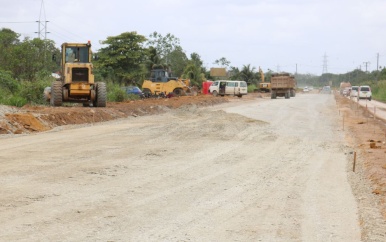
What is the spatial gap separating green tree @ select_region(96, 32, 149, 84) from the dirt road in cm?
4335

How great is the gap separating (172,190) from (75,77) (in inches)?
737

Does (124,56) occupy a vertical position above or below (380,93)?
above

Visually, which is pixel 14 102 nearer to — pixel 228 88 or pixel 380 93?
pixel 228 88

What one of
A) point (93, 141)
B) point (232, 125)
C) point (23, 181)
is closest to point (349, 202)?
point (23, 181)

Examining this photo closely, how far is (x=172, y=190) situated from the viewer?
900cm

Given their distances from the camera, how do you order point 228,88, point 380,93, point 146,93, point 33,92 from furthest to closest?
point 380,93
point 228,88
point 146,93
point 33,92

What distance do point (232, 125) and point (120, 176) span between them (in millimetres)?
11592

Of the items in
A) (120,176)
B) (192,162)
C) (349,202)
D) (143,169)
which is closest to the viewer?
(349,202)

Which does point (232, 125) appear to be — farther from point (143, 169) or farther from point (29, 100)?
point (29, 100)

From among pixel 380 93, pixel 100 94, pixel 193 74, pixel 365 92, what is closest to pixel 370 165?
pixel 100 94

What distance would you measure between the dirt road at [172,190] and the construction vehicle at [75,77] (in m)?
10.4

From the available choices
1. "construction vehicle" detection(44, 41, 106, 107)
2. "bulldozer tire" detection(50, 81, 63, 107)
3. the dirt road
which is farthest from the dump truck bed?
the dirt road

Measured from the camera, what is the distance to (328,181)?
10.3 meters

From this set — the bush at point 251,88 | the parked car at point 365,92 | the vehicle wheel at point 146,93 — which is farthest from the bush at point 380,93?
the vehicle wheel at point 146,93
